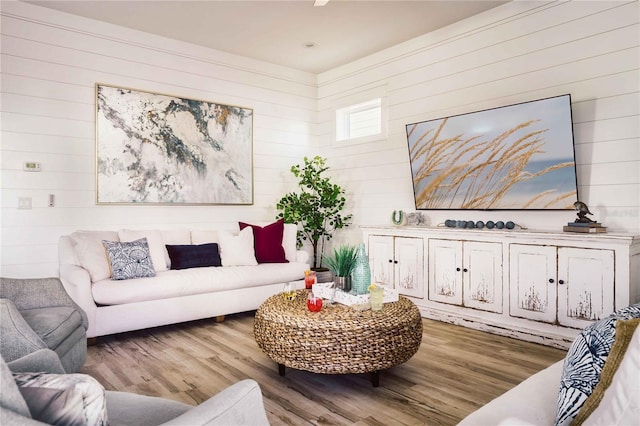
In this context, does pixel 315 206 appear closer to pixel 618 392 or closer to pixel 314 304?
pixel 314 304

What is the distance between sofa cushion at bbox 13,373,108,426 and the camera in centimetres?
88

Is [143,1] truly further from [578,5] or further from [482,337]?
[482,337]

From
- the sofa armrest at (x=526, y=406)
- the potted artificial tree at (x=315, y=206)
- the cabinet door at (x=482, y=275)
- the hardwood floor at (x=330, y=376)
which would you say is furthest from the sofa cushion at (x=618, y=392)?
the potted artificial tree at (x=315, y=206)

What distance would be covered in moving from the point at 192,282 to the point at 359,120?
2.99m

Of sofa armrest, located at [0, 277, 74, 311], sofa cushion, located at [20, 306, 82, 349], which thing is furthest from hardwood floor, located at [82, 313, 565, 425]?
sofa armrest, located at [0, 277, 74, 311]

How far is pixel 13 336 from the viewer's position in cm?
175

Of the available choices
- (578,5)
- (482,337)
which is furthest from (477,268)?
(578,5)

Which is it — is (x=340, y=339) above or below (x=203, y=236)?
below

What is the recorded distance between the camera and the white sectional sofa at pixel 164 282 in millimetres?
3393

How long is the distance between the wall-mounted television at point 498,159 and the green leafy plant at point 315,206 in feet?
3.88

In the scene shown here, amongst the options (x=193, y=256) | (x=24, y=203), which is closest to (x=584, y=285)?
(x=193, y=256)

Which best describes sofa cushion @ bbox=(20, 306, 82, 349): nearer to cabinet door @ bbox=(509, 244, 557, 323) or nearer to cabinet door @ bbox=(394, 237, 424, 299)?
cabinet door @ bbox=(394, 237, 424, 299)

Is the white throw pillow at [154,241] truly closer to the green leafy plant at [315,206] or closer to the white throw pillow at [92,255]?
the white throw pillow at [92,255]

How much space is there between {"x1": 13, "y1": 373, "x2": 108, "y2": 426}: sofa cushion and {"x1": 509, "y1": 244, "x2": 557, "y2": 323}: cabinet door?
3247mm
